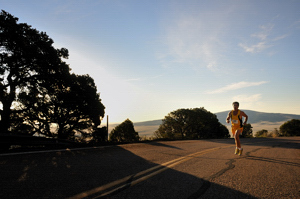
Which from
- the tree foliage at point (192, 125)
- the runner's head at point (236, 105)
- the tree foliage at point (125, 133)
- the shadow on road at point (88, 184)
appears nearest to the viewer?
the shadow on road at point (88, 184)

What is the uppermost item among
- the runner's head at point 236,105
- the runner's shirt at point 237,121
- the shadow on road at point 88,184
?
the runner's head at point 236,105

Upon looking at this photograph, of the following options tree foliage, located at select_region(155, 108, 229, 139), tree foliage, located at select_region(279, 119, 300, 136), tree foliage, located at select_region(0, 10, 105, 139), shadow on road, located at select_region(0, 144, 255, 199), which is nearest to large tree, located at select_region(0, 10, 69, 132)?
tree foliage, located at select_region(0, 10, 105, 139)

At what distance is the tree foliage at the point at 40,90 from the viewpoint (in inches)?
670

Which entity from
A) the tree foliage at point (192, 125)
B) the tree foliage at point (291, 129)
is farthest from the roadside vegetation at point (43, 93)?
the tree foliage at point (291, 129)

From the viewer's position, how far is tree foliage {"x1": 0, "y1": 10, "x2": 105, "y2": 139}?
17.0 meters

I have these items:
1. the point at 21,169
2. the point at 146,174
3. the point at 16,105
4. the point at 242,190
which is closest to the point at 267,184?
the point at 242,190

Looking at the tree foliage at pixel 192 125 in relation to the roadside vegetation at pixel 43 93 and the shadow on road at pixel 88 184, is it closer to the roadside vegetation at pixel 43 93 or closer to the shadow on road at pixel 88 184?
the roadside vegetation at pixel 43 93

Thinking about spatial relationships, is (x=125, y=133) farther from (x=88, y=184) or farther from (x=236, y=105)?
(x=88, y=184)

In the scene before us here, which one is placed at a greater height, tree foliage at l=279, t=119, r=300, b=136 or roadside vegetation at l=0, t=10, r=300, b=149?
roadside vegetation at l=0, t=10, r=300, b=149

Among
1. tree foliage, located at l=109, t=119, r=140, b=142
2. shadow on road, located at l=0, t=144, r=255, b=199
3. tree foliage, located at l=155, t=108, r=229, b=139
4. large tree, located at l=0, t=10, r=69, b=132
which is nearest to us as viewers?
shadow on road, located at l=0, t=144, r=255, b=199

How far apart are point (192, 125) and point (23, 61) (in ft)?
138

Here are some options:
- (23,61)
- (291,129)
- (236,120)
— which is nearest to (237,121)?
(236,120)

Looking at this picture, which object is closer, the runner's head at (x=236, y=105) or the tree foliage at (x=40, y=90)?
the runner's head at (x=236, y=105)

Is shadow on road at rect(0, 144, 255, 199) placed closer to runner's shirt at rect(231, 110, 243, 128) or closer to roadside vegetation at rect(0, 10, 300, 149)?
runner's shirt at rect(231, 110, 243, 128)
